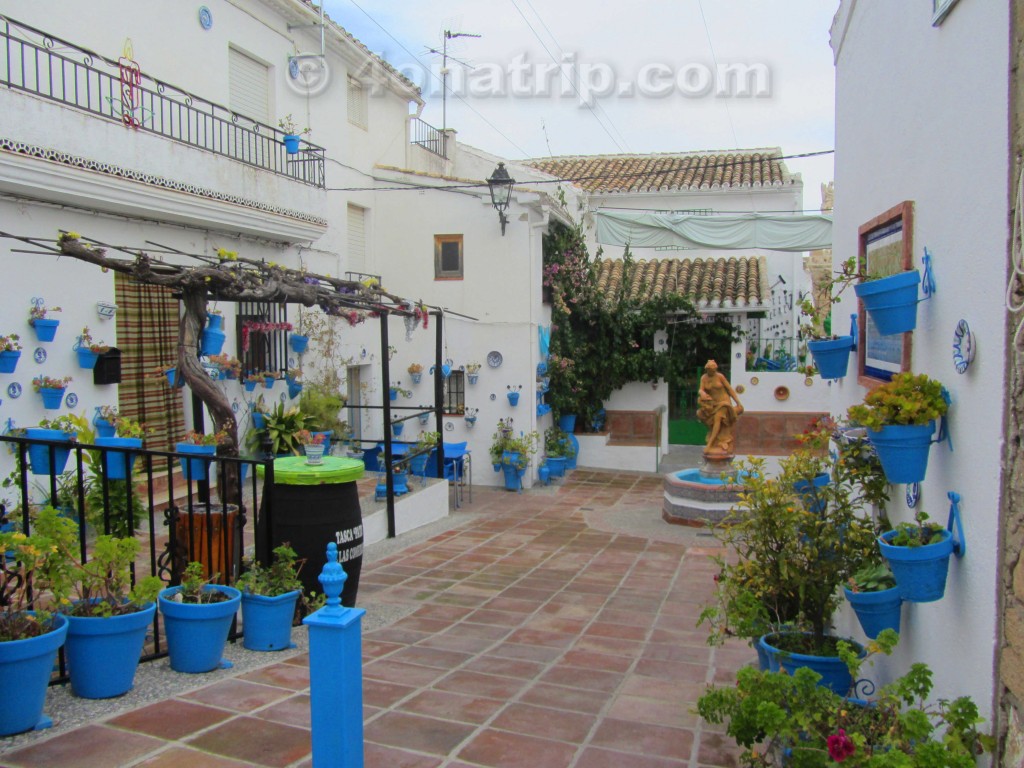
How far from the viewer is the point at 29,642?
3379mm

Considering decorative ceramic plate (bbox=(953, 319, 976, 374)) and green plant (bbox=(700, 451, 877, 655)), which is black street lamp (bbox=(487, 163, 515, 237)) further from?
decorative ceramic plate (bbox=(953, 319, 976, 374))

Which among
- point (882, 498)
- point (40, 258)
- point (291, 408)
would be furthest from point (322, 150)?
point (882, 498)

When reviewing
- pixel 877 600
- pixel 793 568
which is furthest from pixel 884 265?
pixel 877 600

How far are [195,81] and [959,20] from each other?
9.90 metres

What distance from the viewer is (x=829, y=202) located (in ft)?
78.9

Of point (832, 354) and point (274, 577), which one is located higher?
point (832, 354)

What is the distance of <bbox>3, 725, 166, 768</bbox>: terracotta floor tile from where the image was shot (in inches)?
129

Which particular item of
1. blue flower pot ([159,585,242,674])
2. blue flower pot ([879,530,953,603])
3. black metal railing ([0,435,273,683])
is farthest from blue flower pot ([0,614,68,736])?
blue flower pot ([879,530,953,603])

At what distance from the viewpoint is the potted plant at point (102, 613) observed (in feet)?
12.5

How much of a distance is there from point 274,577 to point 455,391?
376 inches

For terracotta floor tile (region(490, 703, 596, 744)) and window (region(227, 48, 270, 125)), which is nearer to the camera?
terracotta floor tile (region(490, 703, 596, 744))

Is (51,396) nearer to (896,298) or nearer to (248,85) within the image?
(248,85)

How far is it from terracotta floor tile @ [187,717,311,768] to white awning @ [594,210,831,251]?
48.1ft

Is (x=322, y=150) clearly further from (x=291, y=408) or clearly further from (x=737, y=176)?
(x=737, y=176)
